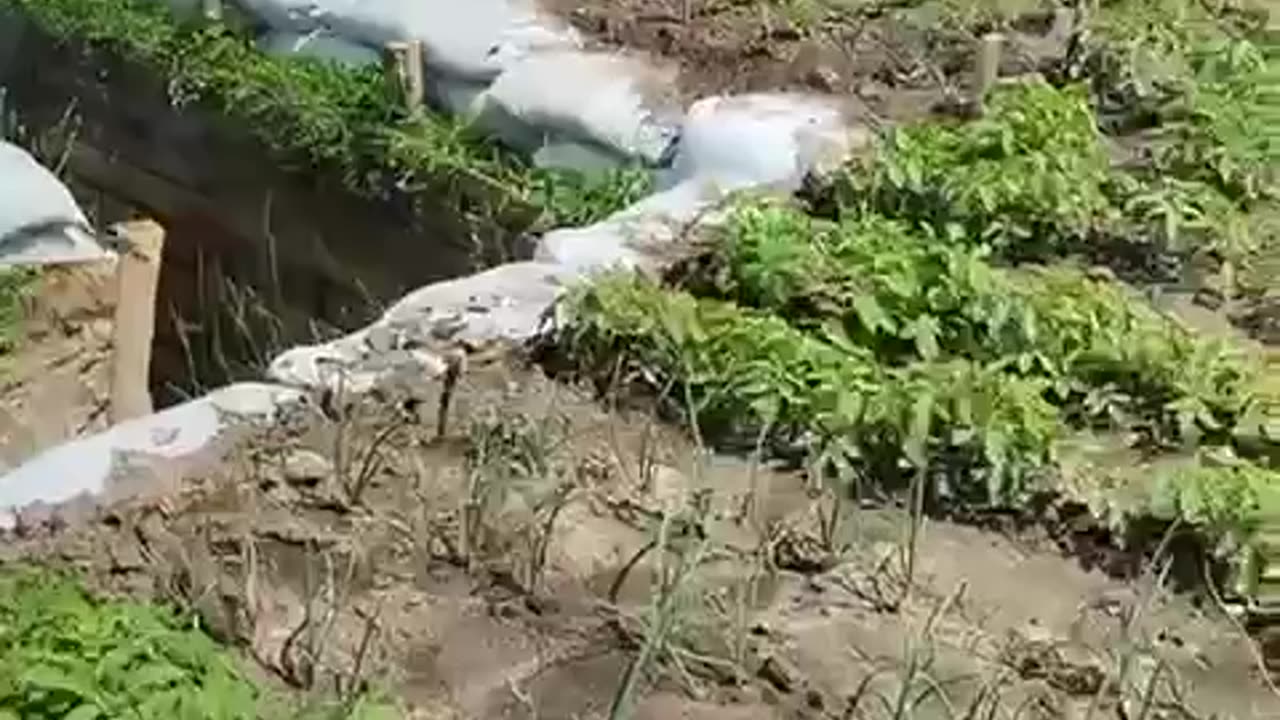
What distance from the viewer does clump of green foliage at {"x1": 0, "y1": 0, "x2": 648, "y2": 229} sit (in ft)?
19.7

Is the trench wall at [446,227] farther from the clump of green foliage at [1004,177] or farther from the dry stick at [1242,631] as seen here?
the dry stick at [1242,631]

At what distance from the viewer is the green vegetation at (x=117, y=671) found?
355 cm

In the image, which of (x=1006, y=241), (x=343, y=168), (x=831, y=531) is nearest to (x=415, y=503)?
(x=831, y=531)

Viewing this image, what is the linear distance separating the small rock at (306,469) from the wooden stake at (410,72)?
78.0 inches

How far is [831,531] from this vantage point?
430 cm

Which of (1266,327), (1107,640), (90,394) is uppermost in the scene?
(1266,327)

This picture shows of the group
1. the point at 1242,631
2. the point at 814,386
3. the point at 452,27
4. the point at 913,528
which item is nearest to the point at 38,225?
the point at 452,27

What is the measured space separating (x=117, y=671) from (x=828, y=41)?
3.15m

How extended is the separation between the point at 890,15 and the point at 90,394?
2066 mm

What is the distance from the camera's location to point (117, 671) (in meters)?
3.59

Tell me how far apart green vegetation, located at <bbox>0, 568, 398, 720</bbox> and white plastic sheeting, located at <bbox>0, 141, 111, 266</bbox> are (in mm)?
1854

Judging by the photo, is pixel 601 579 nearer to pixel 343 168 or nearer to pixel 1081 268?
pixel 1081 268

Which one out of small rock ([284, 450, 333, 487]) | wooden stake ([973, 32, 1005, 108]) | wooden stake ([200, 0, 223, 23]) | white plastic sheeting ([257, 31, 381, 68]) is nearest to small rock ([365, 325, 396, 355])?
small rock ([284, 450, 333, 487])

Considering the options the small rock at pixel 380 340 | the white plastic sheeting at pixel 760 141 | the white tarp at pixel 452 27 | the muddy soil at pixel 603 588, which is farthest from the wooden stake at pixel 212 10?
the muddy soil at pixel 603 588
